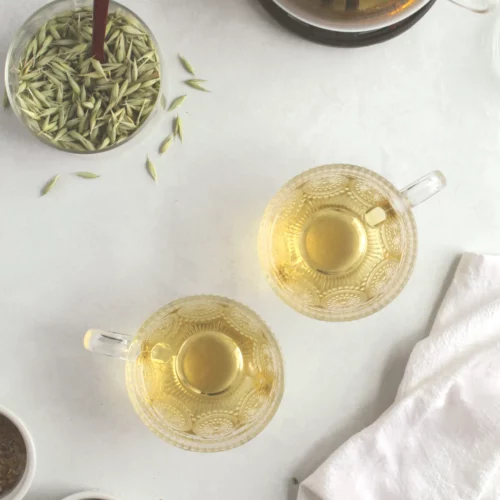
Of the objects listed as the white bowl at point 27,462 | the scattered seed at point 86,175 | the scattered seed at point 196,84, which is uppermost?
the scattered seed at point 196,84

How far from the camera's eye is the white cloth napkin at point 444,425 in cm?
94

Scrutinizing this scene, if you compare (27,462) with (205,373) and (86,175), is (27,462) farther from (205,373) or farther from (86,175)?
(86,175)

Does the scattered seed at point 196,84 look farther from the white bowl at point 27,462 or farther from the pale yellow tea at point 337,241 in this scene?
the white bowl at point 27,462

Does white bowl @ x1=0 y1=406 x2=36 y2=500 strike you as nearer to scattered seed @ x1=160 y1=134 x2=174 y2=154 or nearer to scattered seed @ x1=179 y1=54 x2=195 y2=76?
scattered seed @ x1=160 y1=134 x2=174 y2=154

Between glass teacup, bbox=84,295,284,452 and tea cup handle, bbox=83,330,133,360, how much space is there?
2 centimetres

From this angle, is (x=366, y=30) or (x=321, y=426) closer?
(x=366, y=30)

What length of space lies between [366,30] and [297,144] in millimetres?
177

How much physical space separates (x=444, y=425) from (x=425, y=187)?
334 millimetres

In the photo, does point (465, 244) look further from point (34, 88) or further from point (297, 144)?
point (34, 88)

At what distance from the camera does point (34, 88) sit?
2.90 feet

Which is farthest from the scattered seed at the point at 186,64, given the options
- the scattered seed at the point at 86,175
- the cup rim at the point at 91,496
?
the cup rim at the point at 91,496

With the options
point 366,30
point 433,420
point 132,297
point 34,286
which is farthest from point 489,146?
point 34,286

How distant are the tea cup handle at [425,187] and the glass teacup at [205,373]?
0.82ft

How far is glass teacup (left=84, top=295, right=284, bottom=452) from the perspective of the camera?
0.89 metres
